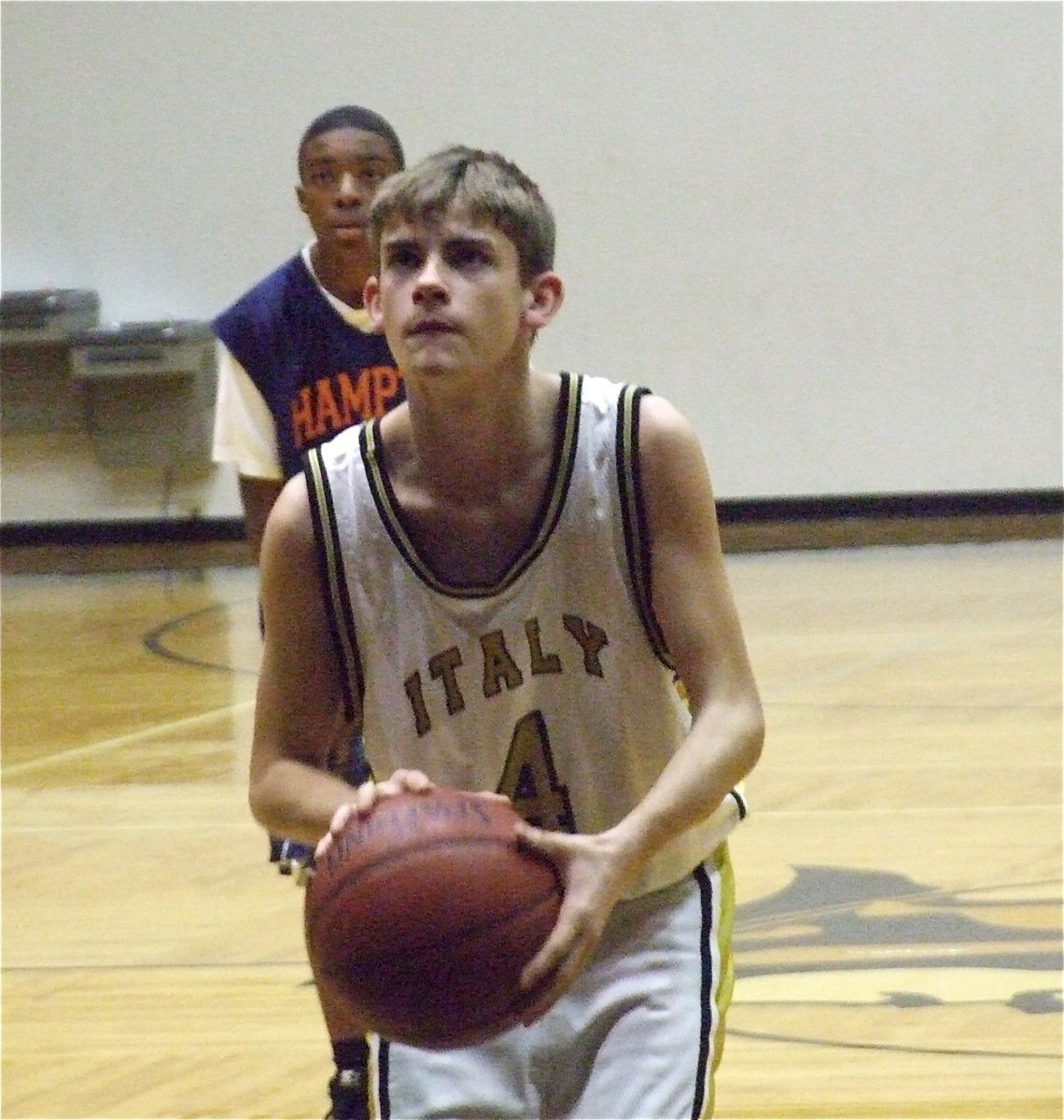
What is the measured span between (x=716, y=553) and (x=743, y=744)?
0.81 ft

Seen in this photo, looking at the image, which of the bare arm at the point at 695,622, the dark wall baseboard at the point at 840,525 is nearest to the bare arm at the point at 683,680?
the bare arm at the point at 695,622

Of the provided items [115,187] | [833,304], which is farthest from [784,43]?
[115,187]

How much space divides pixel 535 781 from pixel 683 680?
0.23m

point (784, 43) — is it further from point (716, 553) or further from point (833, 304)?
point (716, 553)

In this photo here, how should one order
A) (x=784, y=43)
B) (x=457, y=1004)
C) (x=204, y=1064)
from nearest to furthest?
(x=457, y=1004), (x=204, y=1064), (x=784, y=43)

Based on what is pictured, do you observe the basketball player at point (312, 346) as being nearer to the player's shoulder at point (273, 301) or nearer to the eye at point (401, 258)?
the player's shoulder at point (273, 301)

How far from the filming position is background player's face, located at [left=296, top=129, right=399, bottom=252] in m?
4.07

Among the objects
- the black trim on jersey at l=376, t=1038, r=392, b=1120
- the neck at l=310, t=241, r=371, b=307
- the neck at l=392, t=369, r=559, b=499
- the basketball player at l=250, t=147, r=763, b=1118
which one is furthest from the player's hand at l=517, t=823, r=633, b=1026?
the neck at l=310, t=241, r=371, b=307

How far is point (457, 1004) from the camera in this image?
224cm

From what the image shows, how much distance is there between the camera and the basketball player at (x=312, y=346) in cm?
404

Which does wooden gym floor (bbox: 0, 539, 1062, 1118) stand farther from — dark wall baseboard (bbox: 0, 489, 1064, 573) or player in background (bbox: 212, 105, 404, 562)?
dark wall baseboard (bbox: 0, 489, 1064, 573)

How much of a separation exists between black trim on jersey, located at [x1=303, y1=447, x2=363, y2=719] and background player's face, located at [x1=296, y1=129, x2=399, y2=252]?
1495mm

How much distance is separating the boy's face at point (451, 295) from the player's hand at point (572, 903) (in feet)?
1.95

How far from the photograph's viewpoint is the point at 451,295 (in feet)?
8.24
